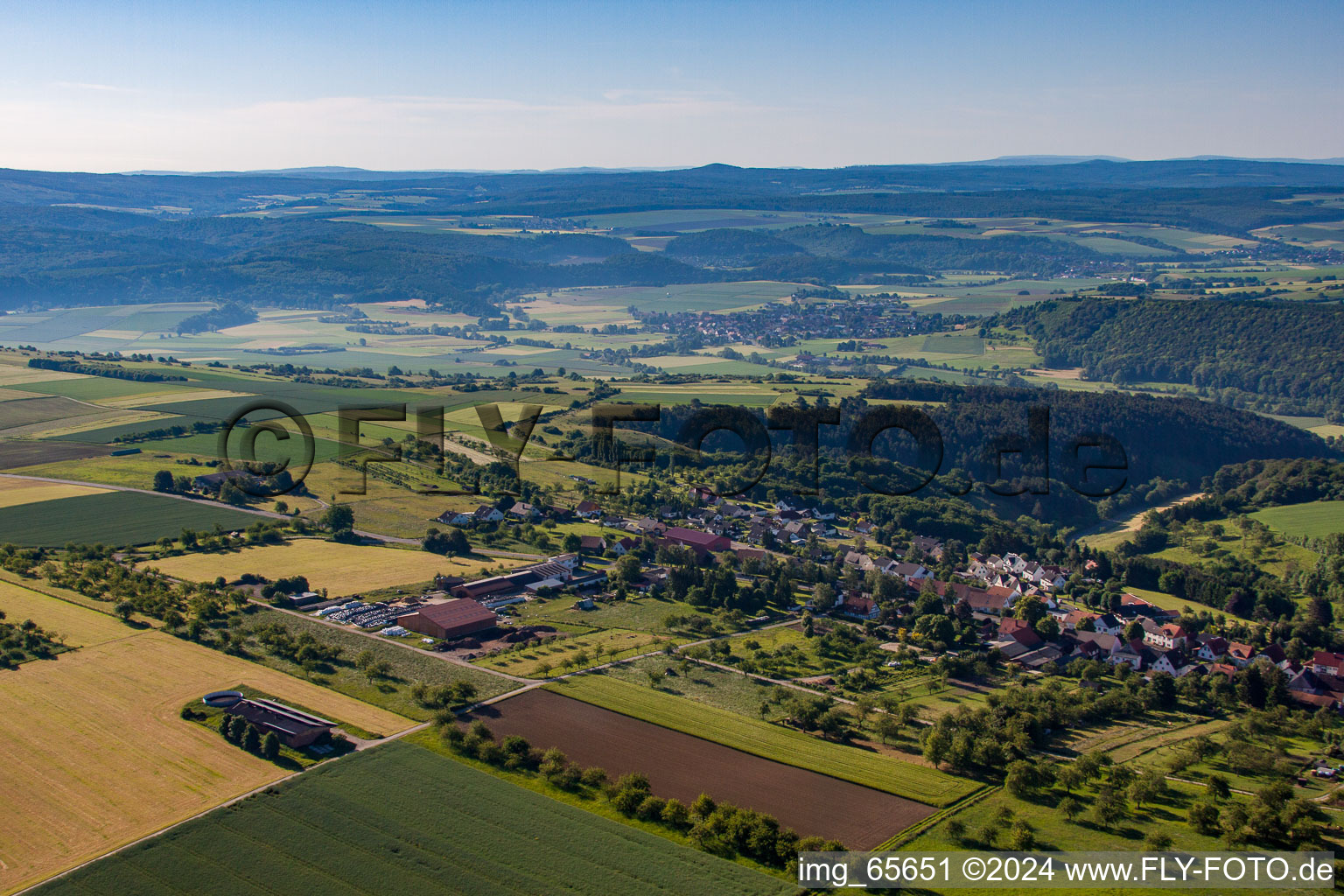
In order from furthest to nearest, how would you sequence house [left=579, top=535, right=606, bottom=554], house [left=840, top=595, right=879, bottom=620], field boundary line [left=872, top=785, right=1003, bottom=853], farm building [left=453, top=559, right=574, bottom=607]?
house [left=579, top=535, right=606, bottom=554]
house [left=840, top=595, right=879, bottom=620]
farm building [left=453, top=559, right=574, bottom=607]
field boundary line [left=872, top=785, right=1003, bottom=853]

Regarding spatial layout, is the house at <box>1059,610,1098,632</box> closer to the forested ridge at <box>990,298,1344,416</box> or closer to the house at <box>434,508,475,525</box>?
Answer: the house at <box>434,508,475,525</box>

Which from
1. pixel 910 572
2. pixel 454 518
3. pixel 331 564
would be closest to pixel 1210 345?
pixel 910 572

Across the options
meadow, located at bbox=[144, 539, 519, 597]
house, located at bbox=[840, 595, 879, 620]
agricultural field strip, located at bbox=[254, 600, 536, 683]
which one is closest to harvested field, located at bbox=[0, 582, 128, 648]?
meadow, located at bbox=[144, 539, 519, 597]

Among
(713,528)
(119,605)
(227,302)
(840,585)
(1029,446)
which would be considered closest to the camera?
(119,605)

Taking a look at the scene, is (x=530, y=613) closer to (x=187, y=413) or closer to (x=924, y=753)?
(x=924, y=753)

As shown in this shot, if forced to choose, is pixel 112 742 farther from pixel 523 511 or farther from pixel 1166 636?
pixel 1166 636

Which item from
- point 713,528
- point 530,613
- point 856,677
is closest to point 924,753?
point 856,677

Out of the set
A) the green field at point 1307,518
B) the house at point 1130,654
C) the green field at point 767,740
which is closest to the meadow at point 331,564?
the green field at point 767,740

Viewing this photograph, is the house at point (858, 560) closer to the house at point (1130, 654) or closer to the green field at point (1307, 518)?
the house at point (1130, 654)
